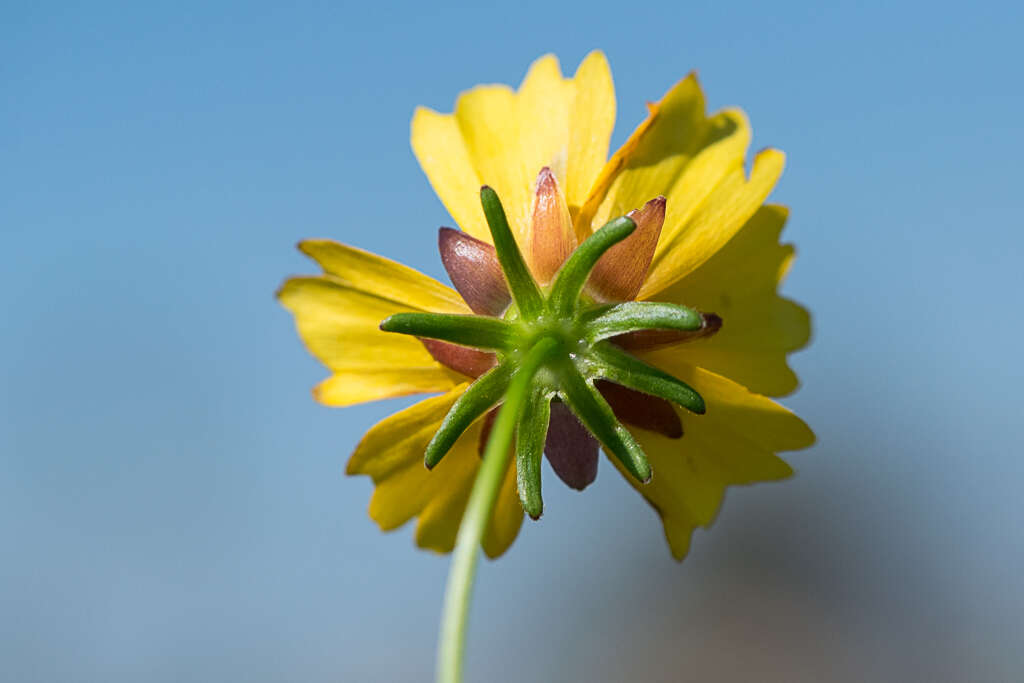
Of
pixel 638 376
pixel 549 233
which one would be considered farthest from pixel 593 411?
→ pixel 549 233

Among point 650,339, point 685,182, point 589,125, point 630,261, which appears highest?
point 589,125

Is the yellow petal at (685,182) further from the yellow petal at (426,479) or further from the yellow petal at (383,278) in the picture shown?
the yellow petal at (426,479)

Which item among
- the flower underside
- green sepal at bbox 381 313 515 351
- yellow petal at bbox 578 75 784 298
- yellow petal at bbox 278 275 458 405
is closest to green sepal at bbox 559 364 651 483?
the flower underside

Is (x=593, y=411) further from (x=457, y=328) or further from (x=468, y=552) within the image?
(x=468, y=552)

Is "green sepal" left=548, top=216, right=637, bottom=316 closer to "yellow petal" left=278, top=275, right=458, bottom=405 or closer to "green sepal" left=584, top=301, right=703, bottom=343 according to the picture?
"green sepal" left=584, top=301, right=703, bottom=343

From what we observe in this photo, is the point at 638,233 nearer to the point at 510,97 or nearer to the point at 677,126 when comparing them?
the point at 677,126
